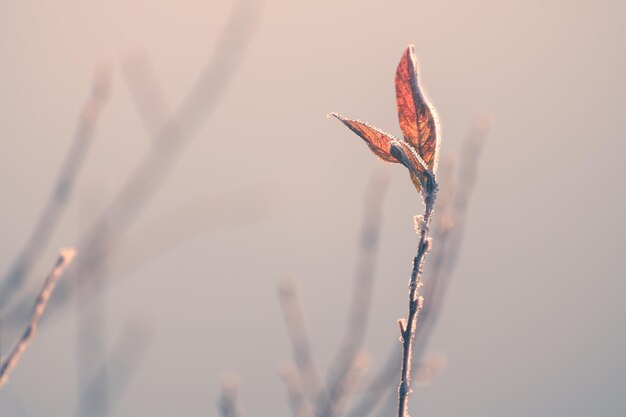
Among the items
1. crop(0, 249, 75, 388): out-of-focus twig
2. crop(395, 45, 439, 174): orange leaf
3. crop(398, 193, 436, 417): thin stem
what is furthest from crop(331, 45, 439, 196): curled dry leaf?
crop(0, 249, 75, 388): out-of-focus twig

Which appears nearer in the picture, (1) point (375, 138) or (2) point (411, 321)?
(2) point (411, 321)

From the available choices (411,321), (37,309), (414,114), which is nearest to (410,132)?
(414,114)

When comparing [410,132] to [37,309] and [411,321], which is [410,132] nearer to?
[411,321]

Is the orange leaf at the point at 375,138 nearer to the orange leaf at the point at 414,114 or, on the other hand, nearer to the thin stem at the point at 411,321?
the orange leaf at the point at 414,114

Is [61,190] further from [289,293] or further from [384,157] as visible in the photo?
[384,157]

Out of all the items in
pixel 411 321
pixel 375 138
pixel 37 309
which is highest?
pixel 375 138

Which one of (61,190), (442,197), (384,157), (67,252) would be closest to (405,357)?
(384,157)
